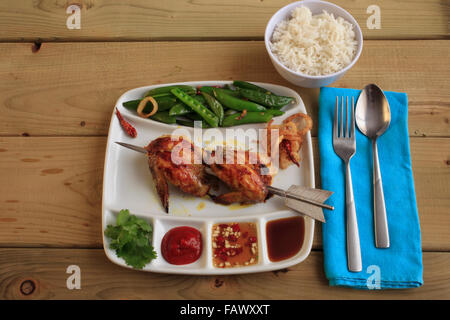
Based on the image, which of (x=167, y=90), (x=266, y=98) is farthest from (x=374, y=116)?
(x=167, y=90)

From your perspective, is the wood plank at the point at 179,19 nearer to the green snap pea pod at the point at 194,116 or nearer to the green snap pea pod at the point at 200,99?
the green snap pea pod at the point at 200,99

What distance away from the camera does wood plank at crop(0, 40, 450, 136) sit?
11.1ft

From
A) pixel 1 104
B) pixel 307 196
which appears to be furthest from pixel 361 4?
pixel 1 104

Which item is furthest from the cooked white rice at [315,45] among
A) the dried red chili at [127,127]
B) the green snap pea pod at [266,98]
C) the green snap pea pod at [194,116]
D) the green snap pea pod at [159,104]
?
the dried red chili at [127,127]

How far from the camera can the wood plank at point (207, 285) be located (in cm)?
279

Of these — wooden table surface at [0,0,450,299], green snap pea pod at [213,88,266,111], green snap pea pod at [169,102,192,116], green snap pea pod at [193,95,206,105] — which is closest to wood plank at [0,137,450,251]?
wooden table surface at [0,0,450,299]

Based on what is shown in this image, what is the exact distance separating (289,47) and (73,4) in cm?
242

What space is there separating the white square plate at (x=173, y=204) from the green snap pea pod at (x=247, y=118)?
64 mm

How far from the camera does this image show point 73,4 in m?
3.86

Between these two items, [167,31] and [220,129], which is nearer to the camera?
[220,129]

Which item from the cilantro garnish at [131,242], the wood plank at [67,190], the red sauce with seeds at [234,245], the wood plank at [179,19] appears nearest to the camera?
the cilantro garnish at [131,242]

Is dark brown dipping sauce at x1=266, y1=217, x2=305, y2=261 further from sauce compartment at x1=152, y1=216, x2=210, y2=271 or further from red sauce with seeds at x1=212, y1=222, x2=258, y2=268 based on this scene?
sauce compartment at x1=152, y1=216, x2=210, y2=271

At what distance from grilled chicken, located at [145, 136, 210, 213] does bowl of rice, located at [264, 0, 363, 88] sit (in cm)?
111
